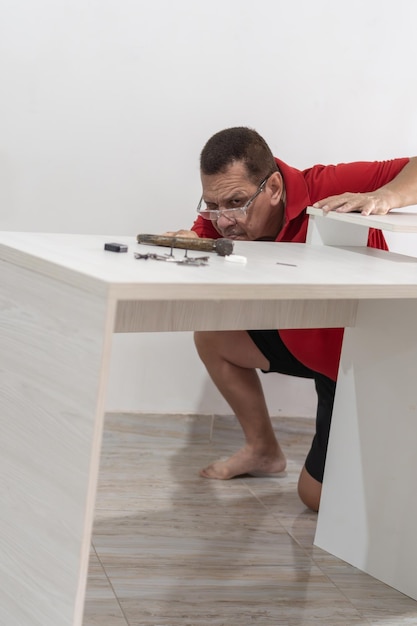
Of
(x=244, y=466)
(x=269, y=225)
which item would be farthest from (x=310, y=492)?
(x=269, y=225)

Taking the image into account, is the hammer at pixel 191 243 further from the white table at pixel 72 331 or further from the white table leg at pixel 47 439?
the white table leg at pixel 47 439

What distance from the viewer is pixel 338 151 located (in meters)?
2.89

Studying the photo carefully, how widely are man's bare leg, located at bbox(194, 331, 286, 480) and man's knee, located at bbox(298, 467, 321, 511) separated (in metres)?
0.20

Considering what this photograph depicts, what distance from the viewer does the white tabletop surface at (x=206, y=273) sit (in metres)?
1.29

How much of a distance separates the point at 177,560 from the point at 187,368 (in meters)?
0.90

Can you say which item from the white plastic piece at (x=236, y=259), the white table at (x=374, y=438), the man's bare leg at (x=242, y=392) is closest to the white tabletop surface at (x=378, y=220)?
the white table at (x=374, y=438)

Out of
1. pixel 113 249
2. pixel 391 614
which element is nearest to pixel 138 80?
pixel 113 249

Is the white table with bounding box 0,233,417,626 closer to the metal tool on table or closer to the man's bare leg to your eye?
the metal tool on table

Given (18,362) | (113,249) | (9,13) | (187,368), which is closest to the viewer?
(18,362)

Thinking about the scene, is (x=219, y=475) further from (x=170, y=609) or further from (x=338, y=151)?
(x=338, y=151)

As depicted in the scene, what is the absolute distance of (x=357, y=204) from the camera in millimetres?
2057

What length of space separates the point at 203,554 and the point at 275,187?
92 cm

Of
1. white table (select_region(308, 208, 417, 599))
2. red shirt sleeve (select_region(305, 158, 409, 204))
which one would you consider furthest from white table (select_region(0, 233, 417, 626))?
red shirt sleeve (select_region(305, 158, 409, 204))

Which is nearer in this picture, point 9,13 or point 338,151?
point 9,13
